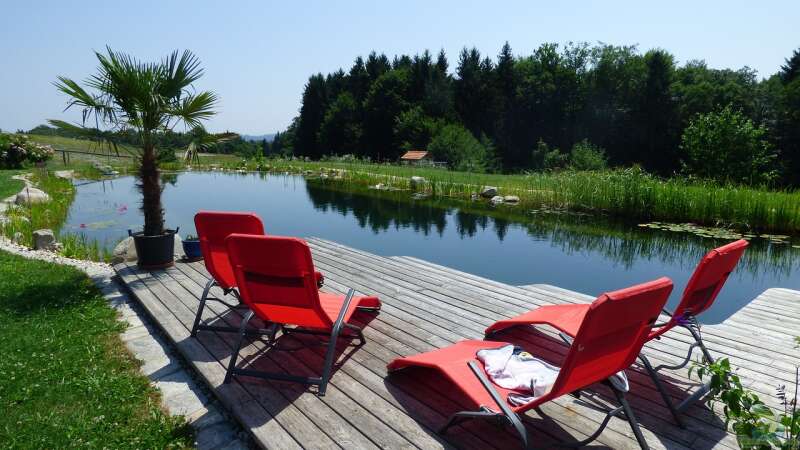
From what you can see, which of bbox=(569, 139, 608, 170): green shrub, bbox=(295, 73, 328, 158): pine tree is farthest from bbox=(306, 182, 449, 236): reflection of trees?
bbox=(295, 73, 328, 158): pine tree

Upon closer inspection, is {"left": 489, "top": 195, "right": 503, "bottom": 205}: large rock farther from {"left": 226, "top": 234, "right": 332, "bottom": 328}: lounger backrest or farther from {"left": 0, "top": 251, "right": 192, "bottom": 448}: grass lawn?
{"left": 226, "top": 234, "right": 332, "bottom": 328}: lounger backrest

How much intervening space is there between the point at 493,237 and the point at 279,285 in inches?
327

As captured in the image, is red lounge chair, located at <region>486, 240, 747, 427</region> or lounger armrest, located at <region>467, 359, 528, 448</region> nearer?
lounger armrest, located at <region>467, 359, 528, 448</region>

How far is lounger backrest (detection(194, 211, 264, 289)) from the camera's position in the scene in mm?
3604

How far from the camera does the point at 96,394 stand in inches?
110

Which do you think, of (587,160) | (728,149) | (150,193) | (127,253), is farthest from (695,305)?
(728,149)

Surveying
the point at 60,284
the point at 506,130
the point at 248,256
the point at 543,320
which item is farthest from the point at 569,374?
the point at 506,130

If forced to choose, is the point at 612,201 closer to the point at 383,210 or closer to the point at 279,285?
the point at 383,210

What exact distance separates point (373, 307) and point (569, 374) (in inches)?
82.4

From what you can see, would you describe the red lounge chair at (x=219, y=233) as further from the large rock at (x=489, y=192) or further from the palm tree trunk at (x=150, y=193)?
the large rock at (x=489, y=192)

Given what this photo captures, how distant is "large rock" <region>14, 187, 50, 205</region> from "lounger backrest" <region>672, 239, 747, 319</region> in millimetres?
12522

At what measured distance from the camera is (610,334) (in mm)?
2020

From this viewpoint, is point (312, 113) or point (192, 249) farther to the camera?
point (312, 113)

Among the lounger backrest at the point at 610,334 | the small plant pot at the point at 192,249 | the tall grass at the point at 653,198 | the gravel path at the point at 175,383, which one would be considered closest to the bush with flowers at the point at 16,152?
the tall grass at the point at 653,198
